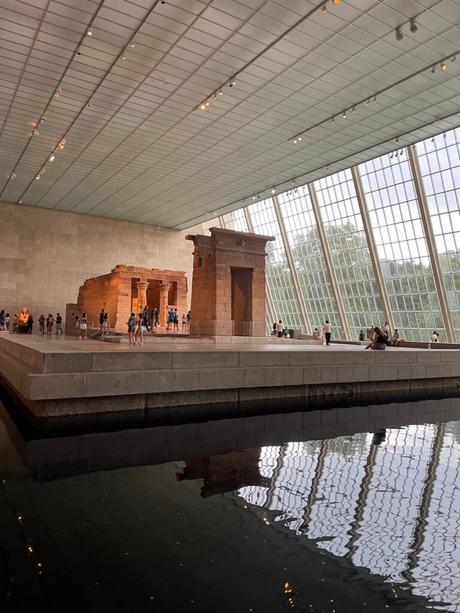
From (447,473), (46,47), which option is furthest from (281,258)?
(447,473)

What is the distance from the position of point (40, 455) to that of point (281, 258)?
30.9 m

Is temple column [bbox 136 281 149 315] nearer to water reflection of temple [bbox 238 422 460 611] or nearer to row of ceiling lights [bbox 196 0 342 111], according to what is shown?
row of ceiling lights [bbox 196 0 342 111]

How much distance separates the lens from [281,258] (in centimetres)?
3562

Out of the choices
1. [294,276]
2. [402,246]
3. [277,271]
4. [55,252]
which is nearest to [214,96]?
[402,246]

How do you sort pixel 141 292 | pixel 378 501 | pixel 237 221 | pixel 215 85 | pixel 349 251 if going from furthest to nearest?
pixel 237 221
pixel 141 292
pixel 349 251
pixel 215 85
pixel 378 501

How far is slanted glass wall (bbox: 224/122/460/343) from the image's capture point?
2362 cm

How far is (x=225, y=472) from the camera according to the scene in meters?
5.42

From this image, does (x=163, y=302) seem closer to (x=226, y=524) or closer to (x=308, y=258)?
(x=308, y=258)

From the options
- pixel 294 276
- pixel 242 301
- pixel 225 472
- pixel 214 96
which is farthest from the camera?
pixel 294 276

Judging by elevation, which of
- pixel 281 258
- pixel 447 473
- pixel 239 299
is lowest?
pixel 447 473

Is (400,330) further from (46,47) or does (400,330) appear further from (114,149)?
(46,47)

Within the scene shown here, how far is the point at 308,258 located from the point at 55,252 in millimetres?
18580

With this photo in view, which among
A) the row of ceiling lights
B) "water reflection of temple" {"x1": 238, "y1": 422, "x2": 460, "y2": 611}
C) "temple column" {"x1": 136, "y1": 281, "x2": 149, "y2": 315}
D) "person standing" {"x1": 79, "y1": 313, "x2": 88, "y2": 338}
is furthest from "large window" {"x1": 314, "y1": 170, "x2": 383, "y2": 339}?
"water reflection of temple" {"x1": 238, "y1": 422, "x2": 460, "y2": 611}

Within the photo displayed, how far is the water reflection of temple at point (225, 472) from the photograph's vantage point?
496cm
